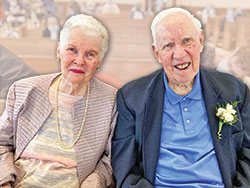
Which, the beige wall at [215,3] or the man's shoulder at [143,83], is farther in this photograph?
the beige wall at [215,3]

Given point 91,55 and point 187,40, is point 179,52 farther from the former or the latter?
point 91,55

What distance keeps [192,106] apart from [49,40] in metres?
1.24

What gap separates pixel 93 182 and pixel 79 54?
Answer: 811mm

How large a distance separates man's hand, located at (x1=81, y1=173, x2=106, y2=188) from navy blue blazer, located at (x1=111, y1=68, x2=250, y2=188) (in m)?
0.11

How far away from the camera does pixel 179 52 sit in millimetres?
1792

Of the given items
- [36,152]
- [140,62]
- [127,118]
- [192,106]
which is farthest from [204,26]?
[36,152]

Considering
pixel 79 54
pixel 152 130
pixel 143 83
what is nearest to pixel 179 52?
pixel 143 83

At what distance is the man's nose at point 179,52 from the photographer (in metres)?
1.79

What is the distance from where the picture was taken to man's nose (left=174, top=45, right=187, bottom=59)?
1.79 m

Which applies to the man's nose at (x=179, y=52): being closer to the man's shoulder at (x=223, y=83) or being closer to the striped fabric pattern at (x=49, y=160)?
the man's shoulder at (x=223, y=83)

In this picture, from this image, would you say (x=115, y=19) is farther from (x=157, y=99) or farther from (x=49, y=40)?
(x=157, y=99)

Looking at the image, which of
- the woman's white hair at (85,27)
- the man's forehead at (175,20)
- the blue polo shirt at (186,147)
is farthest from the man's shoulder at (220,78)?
the woman's white hair at (85,27)

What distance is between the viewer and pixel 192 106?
1.92 meters

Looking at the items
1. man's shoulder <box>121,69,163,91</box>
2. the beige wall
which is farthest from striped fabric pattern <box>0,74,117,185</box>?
the beige wall
